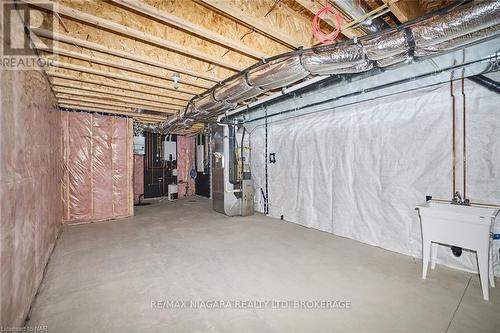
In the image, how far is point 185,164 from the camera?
814 cm

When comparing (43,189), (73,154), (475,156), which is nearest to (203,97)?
(43,189)

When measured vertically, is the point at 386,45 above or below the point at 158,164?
above

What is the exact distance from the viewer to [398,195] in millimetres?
2930

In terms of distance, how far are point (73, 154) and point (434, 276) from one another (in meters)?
5.92

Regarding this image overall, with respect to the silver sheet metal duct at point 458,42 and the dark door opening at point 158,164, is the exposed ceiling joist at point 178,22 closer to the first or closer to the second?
the silver sheet metal duct at point 458,42

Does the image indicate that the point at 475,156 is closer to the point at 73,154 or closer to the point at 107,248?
the point at 107,248

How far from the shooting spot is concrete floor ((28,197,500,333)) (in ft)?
5.33

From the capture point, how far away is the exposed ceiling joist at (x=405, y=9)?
1.68m

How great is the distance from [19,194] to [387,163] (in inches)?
152

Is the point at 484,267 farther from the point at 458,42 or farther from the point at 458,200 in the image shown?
the point at 458,42

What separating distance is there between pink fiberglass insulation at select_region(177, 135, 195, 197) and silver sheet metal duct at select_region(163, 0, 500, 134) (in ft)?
19.2

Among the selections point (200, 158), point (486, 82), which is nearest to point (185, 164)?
point (200, 158)

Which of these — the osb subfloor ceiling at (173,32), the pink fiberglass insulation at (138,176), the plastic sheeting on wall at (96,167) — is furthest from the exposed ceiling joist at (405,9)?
the pink fiberglass insulation at (138,176)

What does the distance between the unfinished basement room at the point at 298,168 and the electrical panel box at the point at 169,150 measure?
10.7 ft
